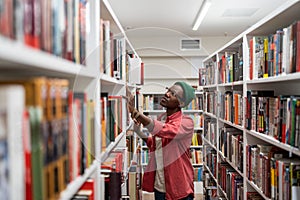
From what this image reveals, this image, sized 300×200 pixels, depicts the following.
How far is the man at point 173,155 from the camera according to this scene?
2547 millimetres

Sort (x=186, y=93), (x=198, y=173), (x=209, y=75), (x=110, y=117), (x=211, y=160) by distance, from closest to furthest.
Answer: (x=110, y=117)
(x=186, y=93)
(x=211, y=160)
(x=209, y=75)
(x=198, y=173)

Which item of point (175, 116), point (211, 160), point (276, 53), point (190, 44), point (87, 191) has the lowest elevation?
point (211, 160)

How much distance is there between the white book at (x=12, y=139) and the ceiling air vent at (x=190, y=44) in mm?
5494

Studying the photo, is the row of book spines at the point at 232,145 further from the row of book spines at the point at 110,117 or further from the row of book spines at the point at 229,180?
the row of book spines at the point at 110,117

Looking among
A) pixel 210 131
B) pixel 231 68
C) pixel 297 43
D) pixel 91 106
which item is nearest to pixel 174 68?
pixel 210 131

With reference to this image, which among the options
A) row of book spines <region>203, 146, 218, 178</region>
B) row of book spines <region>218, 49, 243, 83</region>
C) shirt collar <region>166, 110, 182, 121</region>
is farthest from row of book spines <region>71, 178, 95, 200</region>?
row of book spines <region>203, 146, 218, 178</region>

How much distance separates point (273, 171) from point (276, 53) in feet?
2.24

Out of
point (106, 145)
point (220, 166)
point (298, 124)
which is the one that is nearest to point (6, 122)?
point (106, 145)

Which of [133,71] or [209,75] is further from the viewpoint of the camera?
[209,75]

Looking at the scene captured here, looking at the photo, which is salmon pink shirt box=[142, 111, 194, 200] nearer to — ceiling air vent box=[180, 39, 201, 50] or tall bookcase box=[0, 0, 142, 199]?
tall bookcase box=[0, 0, 142, 199]

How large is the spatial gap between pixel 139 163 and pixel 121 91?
1715 millimetres

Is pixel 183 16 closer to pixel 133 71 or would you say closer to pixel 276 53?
pixel 133 71

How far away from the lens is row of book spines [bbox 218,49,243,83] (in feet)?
9.59

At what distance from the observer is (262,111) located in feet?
7.32
